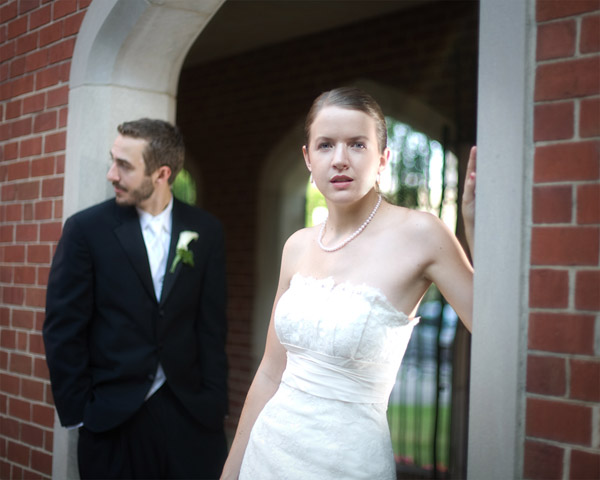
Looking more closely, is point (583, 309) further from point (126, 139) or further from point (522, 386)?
point (126, 139)

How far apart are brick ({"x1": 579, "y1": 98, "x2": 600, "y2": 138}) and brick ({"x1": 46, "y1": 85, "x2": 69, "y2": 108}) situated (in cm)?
293

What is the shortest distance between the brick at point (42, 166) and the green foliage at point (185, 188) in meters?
4.16

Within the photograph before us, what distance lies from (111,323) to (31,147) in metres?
1.50

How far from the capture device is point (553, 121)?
5.85 feet

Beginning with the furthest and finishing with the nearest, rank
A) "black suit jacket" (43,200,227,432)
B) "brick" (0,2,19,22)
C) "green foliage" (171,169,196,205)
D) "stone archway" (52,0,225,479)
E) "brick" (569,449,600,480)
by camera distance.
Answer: "green foliage" (171,169,196,205), "brick" (0,2,19,22), "stone archway" (52,0,225,479), "black suit jacket" (43,200,227,432), "brick" (569,449,600,480)

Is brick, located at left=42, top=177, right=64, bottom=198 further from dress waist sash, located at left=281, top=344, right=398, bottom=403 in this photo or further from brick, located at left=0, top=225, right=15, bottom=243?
dress waist sash, located at left=281, top=344, right=398, bottom=403

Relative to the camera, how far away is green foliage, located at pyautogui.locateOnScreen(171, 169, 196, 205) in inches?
329

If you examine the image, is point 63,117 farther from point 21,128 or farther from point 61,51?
point 21,128

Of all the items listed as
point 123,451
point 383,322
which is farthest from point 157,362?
point 383,322

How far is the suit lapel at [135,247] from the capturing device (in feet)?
10.6

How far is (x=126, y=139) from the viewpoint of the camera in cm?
330

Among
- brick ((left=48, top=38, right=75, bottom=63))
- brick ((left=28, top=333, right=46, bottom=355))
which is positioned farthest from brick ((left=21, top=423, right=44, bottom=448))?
brick ((left=48, top=38, right=75, bottom=63))

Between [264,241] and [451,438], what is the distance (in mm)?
2897

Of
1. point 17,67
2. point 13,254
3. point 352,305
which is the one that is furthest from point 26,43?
point 352,305
